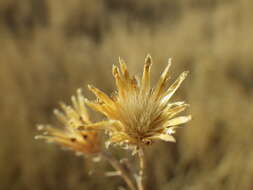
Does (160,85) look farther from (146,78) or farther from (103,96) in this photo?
(103,96)

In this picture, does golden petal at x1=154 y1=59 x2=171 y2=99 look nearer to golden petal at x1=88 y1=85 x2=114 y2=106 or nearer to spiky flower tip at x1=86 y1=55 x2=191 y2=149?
spiky flower tip at x1=86 y1=55 x2=191 y2=149

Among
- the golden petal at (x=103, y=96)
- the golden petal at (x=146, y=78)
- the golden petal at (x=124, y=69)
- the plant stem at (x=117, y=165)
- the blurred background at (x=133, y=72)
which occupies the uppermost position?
the blurred background at (x=133, y=72)

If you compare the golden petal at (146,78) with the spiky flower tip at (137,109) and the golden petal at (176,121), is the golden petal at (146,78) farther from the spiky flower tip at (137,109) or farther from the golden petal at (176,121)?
the golden petal at (176,121)

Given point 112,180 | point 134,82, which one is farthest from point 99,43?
point 134,82

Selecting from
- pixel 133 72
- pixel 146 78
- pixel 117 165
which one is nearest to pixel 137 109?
pixel 146 78

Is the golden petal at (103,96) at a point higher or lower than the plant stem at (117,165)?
higher

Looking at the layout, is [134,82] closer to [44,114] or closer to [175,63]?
[44,114]

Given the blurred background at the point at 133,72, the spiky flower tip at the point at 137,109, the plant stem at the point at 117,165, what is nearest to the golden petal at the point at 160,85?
the spiky flower tip at the point at 137,109
